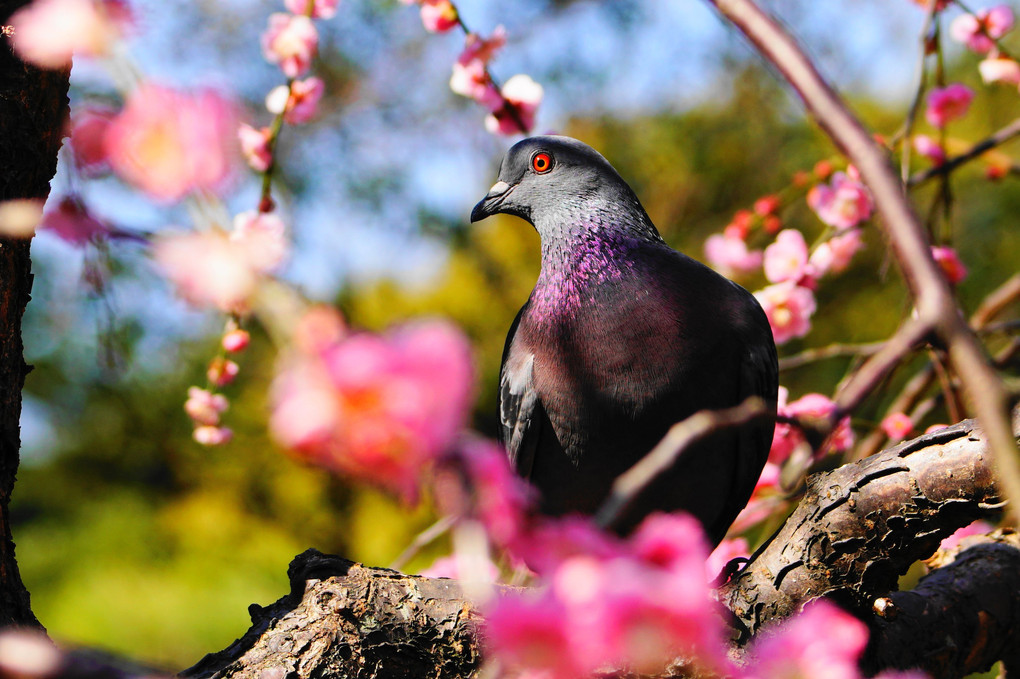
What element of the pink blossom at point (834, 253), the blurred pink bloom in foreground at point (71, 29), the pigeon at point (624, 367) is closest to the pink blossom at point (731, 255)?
the pink blossom at point (834, 253)

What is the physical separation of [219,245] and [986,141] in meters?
1.98

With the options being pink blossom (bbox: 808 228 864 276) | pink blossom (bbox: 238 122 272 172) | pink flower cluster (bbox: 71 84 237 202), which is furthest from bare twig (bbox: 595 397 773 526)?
pink blossom (bbox: 808 228 864 276)

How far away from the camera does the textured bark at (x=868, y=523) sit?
115cm

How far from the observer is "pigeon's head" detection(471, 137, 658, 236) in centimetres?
187

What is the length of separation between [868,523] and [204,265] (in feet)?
3.60

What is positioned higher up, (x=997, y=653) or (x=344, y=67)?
(x=344, y=67)

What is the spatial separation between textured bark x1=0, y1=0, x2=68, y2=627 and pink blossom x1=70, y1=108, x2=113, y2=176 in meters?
0.66

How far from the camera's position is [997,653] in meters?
1.76

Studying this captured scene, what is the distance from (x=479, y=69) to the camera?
1.88 meters

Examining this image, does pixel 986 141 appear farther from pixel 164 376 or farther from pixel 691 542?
pixel 164 376

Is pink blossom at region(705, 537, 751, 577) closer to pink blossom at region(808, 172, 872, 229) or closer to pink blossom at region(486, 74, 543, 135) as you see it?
pink blossom at region(808, 172, 872, 229)

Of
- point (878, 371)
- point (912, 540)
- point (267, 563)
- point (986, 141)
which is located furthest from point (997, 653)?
point (267, 563)

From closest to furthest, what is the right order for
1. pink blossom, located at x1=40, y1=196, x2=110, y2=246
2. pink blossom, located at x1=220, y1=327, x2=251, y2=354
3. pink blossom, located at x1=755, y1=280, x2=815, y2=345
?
pink blossom, located at x1=40, y1=196, x2=110, y2=246
pink blossom, located at x1=220, y1=327, x2=251, y2=354
pink blossom, located at x1=755, y1=280, x2=815, y2=345

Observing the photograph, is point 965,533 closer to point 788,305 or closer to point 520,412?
point 788,305
